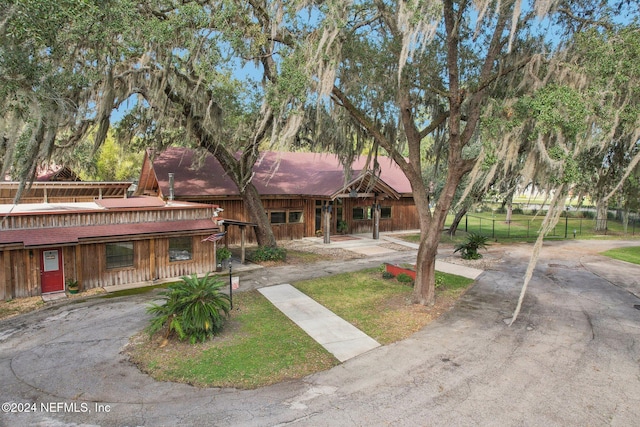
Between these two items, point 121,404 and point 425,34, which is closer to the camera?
point 121,404

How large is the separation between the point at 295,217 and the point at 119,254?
11594mm

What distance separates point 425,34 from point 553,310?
26.8 ft

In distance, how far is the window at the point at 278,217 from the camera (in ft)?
73.1

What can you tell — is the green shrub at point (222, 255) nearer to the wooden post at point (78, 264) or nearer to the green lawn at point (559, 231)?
the wooden post at point (78, 264)

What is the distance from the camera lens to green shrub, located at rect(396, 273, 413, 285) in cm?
1312

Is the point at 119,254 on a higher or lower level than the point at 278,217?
lower

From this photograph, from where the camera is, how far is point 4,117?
875cm

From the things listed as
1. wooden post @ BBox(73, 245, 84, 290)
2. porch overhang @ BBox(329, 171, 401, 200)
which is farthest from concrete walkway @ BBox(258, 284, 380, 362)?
porch overhang @ BBox(329, 171, 401, 200)

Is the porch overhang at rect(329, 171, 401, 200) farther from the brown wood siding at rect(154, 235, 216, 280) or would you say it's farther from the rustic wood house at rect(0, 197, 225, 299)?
the rustic wood house at rect(0, 197, 225, 299)

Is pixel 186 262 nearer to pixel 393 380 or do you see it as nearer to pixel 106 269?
pixel 106 269

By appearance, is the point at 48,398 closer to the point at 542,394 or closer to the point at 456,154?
the point at 542,394

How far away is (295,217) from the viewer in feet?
76.1

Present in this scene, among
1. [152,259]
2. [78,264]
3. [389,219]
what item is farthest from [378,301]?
[389,219]

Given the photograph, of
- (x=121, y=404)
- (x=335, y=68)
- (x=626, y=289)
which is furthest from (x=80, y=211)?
(x=626, y=289)
